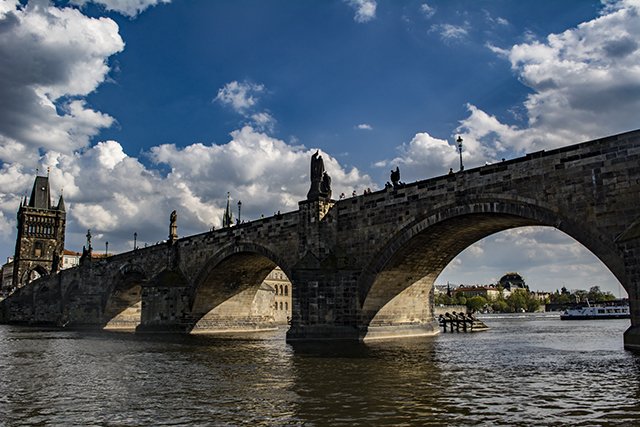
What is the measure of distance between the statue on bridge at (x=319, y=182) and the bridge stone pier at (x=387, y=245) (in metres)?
0.48

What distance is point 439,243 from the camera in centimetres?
2916

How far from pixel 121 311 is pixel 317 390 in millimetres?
54586

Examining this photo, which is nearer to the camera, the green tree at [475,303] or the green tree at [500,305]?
the green tree at [475,303]

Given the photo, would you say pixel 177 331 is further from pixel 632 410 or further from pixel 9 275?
pixel 9 275

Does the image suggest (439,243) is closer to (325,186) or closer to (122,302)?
(325,186)

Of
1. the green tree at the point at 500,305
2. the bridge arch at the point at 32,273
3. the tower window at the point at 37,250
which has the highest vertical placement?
the tower window at the point at 37,250

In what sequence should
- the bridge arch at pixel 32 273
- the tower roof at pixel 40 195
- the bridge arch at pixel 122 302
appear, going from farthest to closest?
the tower roof at pixel 40 195, the bridge arch at pixel 32 273, the bridge arch at pixel 122 302

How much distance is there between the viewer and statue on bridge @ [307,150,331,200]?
1287 inches

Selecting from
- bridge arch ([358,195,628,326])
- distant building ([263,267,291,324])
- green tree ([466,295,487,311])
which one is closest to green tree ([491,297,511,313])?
green tree ([466,295,487,311])

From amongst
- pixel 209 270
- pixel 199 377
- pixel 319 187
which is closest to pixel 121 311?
pixel 209 270

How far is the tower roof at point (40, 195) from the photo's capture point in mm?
124812

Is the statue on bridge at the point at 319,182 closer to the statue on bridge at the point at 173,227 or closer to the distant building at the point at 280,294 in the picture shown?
the statue on bridge at the point at 173,227

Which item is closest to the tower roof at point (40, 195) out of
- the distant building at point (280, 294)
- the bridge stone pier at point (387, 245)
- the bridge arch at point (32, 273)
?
the bridge arch at point (32, 273)

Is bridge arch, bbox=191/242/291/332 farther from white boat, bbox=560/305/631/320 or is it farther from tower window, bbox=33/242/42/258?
tower window, bbox=33/242/42/258
